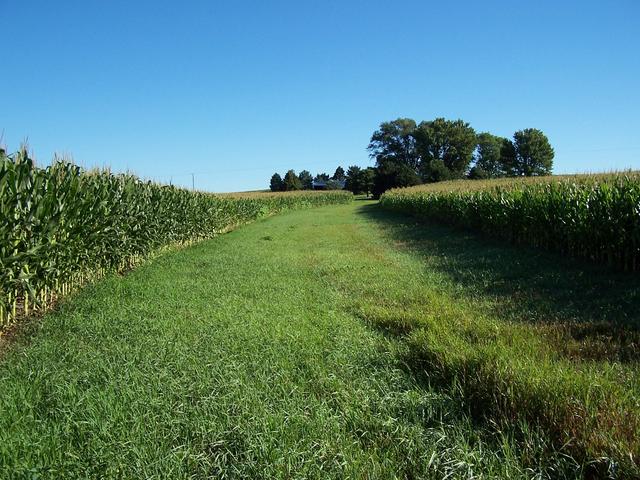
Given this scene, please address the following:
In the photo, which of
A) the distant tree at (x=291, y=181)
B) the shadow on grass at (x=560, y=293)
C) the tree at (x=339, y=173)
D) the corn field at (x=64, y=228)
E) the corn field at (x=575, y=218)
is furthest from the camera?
the tree at (x=339, y=173)

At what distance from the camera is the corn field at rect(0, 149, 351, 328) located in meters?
5.91

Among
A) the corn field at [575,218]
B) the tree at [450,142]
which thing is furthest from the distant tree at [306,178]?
the corn field at [575,218]

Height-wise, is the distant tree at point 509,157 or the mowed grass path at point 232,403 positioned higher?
the distant tree at point 509,157

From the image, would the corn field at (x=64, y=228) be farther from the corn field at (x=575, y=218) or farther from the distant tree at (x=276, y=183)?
the distant tree at (x=276, y=183)

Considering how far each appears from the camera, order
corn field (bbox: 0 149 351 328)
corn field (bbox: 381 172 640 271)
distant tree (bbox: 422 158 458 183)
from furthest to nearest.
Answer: distant tree (bbox: 422 158 458 183) < corn field (bbox: 381 172 640 271) < corn field (bbox: 0 149 351 328)

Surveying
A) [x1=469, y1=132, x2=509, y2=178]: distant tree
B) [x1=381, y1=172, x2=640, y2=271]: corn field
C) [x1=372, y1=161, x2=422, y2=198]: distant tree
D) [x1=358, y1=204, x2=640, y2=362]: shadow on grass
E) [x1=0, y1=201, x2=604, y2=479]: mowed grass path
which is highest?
[x1=469, y1=132, x2=509, y2=178]: distant tree

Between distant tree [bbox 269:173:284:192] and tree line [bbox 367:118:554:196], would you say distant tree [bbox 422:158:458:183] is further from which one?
distant tree [bbox 269:173:284:192]

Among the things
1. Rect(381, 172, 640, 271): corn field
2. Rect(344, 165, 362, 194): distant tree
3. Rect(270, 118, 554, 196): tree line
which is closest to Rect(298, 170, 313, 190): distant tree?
Rect(270, 118, 554, 196): tree line

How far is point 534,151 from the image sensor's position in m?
80.6

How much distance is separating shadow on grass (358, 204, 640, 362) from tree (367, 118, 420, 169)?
9628 centimetres

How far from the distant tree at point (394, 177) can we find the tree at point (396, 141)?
1193 inches

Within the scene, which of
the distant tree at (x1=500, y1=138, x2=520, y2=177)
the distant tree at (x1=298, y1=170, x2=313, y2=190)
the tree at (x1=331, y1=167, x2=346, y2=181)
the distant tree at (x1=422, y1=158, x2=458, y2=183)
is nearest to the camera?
the distant tree at (x1=422, y1=158, x2=458, y2=183)

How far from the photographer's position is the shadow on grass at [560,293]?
4707mm

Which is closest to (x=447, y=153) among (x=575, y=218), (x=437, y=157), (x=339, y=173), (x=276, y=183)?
(x=437, y=157)
